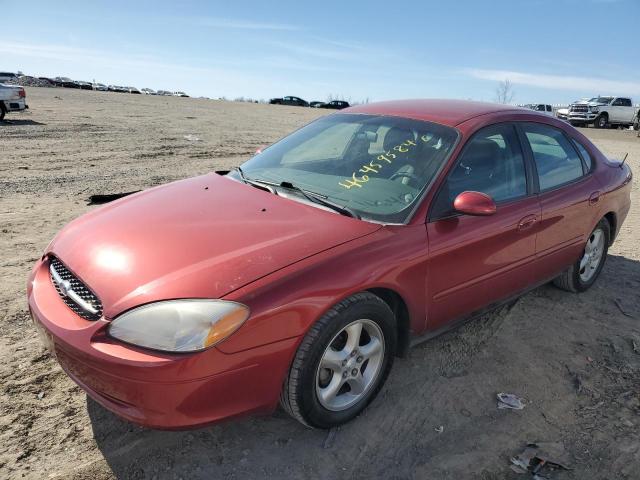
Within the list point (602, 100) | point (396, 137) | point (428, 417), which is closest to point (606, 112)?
point (602, 100)

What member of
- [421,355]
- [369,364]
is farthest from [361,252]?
[421,355]

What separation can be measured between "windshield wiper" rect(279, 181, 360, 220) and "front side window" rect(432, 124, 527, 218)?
0.49m

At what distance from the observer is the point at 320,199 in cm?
291

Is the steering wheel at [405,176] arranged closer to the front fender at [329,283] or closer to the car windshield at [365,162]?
the car windshield at [365,162]

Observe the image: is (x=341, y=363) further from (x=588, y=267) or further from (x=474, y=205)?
(x=588, y=267)

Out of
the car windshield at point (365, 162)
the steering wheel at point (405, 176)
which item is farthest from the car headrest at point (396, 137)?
the steering wheel at point (405, 176)

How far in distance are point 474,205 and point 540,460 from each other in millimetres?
1333

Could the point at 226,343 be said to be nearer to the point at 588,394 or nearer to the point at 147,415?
the point at 147,415

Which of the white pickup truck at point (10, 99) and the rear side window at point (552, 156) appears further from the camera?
the white pickup truck at point (10, 99)

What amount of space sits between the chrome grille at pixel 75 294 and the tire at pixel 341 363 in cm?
93

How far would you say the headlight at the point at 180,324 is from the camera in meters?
2.03

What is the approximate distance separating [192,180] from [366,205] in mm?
1400

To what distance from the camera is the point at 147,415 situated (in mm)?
2057

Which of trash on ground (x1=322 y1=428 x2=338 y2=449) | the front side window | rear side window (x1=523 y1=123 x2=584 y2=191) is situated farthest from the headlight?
rear side window (x1=523 y1=123 x2=584 y2=191)
